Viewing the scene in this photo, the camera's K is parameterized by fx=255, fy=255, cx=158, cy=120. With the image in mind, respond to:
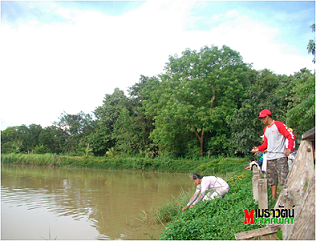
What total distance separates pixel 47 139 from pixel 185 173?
1143 inches

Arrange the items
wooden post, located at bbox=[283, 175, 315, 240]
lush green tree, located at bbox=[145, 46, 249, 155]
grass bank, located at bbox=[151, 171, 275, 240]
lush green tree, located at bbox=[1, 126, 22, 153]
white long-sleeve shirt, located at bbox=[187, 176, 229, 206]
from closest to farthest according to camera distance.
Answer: wooden post, located at bbox=[283, 175, 315, 240]
grass bank, located at bbox=[151, 171, 275, 240]
white long-sleeve shirt, located at bbox=[187, 176, 229, 206]
lush green tree, located at bbox=[145, 46, 249, 155]
lush green tree, located at bbox=[1, 126, 22, 153]

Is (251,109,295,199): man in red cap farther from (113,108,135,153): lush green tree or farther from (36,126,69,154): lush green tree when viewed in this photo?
(36,126,69,154): lush green tree

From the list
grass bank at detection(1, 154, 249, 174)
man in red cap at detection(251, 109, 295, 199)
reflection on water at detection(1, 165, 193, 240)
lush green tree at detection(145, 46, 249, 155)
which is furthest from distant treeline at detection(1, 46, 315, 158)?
man in red cap at detection(251, 109, 295, 199)

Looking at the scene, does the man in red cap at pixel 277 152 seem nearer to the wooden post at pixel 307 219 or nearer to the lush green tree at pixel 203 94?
the wooden post at pixel 307 219

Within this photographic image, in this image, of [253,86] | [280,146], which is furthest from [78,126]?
[280,146]

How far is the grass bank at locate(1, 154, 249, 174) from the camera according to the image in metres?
19.4

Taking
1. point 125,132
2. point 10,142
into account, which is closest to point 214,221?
point 125,132

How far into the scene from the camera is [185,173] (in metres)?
22.1

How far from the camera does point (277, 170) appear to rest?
4.36m

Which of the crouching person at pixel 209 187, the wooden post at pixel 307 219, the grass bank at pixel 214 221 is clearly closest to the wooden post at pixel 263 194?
the grass bank at pixel 214 221

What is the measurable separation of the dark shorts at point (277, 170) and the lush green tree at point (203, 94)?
Result: 16.8 meters

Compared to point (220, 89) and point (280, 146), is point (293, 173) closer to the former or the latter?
point (280, 146)

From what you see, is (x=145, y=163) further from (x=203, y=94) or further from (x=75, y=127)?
(x=75, y=127)

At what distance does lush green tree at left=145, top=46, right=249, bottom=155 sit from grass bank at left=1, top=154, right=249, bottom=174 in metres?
2.10
